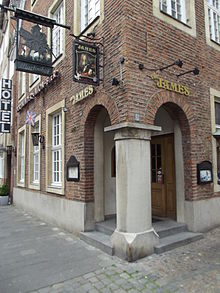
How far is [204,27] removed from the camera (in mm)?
6934

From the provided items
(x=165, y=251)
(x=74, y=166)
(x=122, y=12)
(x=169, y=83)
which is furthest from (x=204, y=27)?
(x=165, y=251)

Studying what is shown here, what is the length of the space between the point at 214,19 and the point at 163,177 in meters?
5.36

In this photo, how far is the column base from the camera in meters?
4.39

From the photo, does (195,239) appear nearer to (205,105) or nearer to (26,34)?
(205,105)

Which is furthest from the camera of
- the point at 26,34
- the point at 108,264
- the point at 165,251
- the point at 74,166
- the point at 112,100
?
the point at 74,166

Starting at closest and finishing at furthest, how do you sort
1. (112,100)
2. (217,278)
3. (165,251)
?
(217,278) < (165,251) < (112,100)

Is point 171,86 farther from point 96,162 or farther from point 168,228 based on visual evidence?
point 168,228

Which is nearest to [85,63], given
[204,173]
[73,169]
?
[73,169]

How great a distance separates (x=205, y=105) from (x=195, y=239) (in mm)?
3513

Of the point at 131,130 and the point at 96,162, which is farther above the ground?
the point at 131,130

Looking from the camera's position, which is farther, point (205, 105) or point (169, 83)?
point (205, 105)

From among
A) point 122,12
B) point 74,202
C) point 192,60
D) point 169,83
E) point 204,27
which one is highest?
point 204,27

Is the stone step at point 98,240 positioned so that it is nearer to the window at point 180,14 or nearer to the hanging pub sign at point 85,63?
the hanging pub sign at point 85,63

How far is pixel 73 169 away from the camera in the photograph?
21.3ft
